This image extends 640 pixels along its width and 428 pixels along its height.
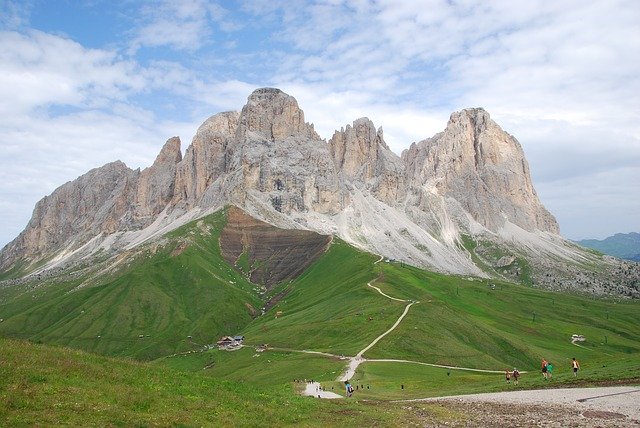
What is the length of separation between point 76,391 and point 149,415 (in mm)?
4666

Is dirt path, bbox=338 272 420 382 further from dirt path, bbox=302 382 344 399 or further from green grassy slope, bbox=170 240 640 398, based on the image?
dirt path, bbox=302 382 344 399

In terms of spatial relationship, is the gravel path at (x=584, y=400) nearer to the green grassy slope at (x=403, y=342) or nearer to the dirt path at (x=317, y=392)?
the dirt path at (x=317, y=392)

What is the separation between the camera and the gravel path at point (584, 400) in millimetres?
35750

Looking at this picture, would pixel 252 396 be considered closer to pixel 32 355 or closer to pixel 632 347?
pixel 32 355

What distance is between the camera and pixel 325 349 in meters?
130

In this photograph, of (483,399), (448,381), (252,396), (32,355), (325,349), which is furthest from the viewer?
(325,349)

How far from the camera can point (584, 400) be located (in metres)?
41.7

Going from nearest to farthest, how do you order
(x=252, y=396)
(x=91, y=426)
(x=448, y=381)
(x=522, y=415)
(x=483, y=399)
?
(x=91, y=426)
(x=522, y=415)
(x=252, y=396)
(x=483, y=399)
(x=448, y=381)

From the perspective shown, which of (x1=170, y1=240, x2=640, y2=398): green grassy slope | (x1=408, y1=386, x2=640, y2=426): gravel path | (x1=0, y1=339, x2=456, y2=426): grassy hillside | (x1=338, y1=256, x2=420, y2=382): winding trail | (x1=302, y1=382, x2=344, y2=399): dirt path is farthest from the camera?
(x1=170, y1=240, x2=640, y2=398): green grassy slope

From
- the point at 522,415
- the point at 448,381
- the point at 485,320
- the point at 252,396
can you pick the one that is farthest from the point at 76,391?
the point at 485,320

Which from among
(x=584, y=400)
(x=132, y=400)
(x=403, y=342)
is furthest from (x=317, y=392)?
(x=403, y=342)

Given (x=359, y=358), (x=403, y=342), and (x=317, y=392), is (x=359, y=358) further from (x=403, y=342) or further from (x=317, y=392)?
(x=317, y=392)

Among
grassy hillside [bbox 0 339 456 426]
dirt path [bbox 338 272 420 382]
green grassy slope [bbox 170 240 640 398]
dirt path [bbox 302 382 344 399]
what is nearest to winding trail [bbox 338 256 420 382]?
dirt path [bbox 338 272 420 382]

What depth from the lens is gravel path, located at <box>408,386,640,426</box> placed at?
117 ft
